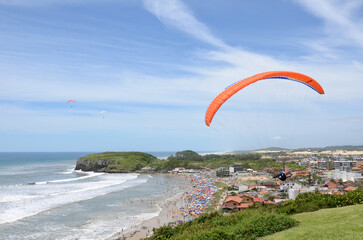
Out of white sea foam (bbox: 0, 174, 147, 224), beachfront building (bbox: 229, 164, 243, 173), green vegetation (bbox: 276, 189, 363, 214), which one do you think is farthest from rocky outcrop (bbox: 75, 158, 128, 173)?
green vegetation (bbox: 276, 189, 363, 214)

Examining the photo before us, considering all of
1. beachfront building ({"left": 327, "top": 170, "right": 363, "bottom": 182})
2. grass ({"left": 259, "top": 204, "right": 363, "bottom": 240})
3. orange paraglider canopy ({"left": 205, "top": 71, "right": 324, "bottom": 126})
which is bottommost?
beachfront building ({"left": 327, "top": 170, "right": 363, "bottom": 182})

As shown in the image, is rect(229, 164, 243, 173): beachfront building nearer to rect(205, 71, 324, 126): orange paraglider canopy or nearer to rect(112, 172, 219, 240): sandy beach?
rect(112, 172, 219, 240): sandy beach

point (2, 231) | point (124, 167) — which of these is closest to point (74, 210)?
point (2, 231)

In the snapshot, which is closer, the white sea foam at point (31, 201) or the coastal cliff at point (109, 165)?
the white sea foam at point (31, 201)

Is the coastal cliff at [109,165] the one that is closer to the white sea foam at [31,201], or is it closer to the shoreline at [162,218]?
the white sea foam at [31,201]

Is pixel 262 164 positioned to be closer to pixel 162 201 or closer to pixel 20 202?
pixel 162 201

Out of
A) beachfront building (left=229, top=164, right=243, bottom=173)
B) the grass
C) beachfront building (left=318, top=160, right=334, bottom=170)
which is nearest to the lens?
the grass

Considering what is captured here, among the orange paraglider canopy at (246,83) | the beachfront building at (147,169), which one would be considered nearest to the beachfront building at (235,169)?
the beachfront building at (147,169)
